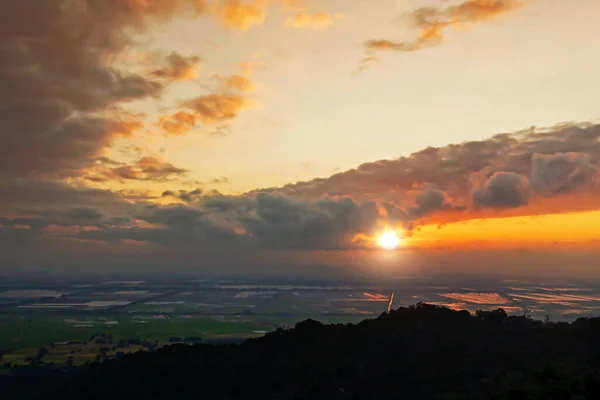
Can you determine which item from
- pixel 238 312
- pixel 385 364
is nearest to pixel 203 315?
pixel 238 312

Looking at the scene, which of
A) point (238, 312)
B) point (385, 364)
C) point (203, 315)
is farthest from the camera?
point (238, 312)

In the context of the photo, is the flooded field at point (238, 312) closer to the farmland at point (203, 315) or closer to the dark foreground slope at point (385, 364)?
the farmland at point (203, 315)

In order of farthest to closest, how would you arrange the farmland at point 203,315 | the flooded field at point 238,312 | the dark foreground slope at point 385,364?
the flooded field at point 238,312, the farmland at point 203,315, the dark foreground slope at point 385,364

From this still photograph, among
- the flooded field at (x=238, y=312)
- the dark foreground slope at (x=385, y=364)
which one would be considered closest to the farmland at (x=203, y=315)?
the flooded field at (x=238, y=312)

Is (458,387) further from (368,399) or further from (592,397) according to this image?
(592,397)

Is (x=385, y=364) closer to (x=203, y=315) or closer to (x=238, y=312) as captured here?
(x=203, y=315)

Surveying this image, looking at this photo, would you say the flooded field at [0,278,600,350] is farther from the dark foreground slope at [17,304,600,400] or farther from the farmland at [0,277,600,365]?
the dark foreground slope at [17,304,600,400]

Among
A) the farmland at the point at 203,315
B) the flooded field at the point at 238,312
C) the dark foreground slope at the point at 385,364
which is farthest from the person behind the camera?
the flooded field at the point at 238,312

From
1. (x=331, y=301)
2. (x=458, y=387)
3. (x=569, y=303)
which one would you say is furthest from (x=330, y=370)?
(x=331, y=301)
